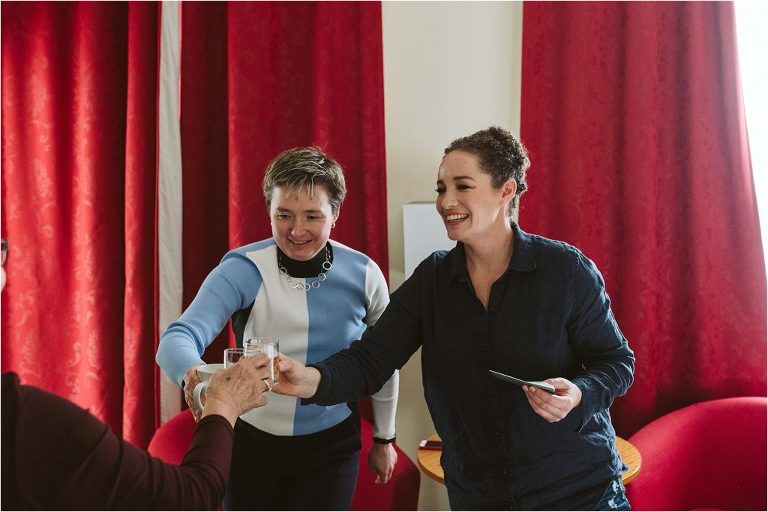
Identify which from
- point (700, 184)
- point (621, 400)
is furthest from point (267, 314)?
point (700, 184)

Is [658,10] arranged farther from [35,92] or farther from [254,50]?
[35,92]

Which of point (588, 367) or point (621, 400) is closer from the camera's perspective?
point (588, 367)

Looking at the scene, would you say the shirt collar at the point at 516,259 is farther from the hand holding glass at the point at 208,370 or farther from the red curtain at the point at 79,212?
the red curtain at the point at 79,212

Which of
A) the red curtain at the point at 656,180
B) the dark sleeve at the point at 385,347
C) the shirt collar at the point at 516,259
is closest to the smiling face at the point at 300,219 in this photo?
the dark sleeve at the point at 385,347

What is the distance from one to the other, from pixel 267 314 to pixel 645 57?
1.91 meters

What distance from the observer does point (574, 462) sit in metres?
1.46

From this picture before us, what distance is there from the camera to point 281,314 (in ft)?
5.89

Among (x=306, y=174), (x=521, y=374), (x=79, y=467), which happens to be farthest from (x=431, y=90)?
(x=79, y=467)

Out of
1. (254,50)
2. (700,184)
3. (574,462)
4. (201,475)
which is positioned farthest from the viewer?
(254,50)

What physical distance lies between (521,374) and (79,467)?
3.13 ft

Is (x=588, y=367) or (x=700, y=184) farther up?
(x=700, y=184)

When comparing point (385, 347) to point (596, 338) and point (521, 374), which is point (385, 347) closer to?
point (521, 374)

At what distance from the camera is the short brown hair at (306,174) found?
180 centimetres

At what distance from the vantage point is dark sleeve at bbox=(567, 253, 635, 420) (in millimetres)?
1490
